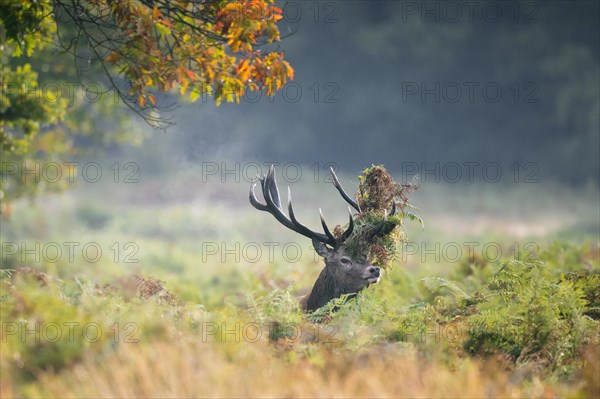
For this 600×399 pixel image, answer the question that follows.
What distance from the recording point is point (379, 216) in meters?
8.26

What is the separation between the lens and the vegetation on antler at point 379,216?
822 cm

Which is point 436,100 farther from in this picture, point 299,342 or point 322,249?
point 299,342

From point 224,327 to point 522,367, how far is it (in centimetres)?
A: 232

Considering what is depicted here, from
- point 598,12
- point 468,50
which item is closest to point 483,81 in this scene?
point 468,50

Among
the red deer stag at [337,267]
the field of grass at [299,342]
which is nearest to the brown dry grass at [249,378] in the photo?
the field of grass at [299,342]

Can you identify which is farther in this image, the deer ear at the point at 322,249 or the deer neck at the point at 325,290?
the deer ear at the point at 322,249

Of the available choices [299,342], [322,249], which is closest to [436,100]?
[322,249]

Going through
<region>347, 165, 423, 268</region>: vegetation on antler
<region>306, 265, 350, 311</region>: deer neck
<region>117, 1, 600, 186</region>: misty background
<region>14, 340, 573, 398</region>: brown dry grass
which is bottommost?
<region>14, 340, 573, 398</region>: brown dry grass

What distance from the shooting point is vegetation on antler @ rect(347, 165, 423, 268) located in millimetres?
8219

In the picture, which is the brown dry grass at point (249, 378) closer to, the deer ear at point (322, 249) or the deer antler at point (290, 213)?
the deer antler at point (290, 213)

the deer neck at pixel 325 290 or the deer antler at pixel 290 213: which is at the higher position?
the deer antler at pixel 290 213

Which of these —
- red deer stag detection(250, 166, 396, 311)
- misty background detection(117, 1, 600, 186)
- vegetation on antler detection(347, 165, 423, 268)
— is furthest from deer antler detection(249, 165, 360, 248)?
misty background detection(117, 1, 600, 186)

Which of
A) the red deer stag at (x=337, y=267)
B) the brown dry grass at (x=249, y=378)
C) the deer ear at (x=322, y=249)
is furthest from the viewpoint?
the deer ear at (x=322, y=249)

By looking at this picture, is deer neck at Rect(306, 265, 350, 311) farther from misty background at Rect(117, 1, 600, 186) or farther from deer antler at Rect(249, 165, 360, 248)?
misty background at Rect(117, 1, 600, 186)
